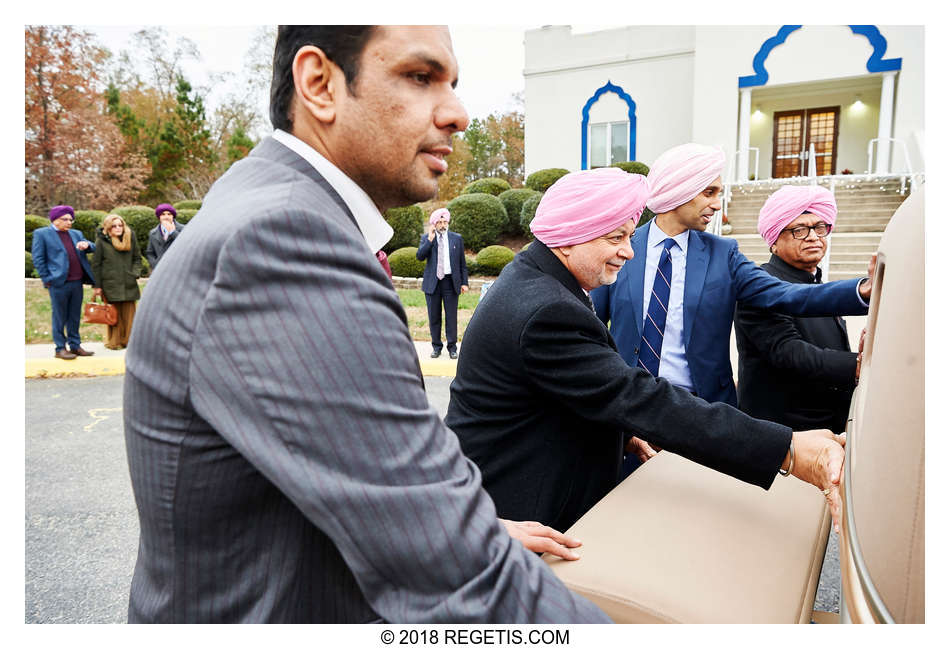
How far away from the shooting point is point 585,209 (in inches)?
75.0

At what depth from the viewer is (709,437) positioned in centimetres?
151

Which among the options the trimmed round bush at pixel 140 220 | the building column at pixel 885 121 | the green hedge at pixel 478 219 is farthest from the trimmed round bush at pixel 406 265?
the building column at pixel 885 121

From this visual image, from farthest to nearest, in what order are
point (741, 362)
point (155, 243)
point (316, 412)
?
1. point (155, 243)
2. point (741, 362)
3. point (316, 412)

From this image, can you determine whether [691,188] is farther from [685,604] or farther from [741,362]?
[685,604]

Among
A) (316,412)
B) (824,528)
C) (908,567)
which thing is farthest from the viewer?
(824,528)

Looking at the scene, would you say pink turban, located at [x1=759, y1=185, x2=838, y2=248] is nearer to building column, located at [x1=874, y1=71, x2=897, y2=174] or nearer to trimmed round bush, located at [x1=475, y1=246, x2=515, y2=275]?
trimmed round bush, located at [x1=475, y1=246, x2=515, y2=275]

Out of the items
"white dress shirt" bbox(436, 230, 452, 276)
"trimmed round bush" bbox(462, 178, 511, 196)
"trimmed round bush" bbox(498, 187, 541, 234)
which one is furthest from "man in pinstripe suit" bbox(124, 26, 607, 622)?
"trimmed round bush" bbox(462, 178, 511, 196)

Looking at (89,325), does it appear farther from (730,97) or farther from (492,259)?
(730,97)

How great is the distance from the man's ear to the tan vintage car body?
0.87 m

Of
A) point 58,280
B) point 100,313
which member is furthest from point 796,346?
point 58,280

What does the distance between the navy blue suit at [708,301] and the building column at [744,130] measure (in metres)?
16.0

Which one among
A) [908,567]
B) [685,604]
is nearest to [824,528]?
[685,604]

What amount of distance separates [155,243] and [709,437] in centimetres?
972

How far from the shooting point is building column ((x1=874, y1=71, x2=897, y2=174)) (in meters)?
15.5
